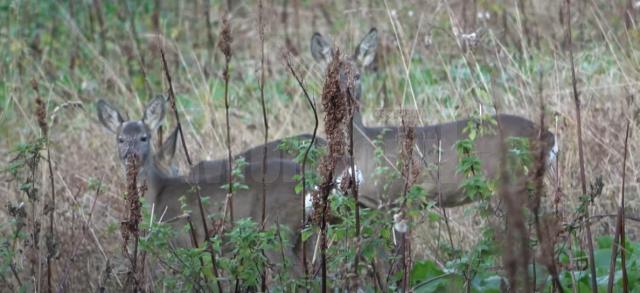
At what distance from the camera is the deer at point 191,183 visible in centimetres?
583

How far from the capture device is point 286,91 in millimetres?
8203

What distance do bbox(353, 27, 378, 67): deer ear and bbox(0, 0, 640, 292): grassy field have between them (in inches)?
8.9

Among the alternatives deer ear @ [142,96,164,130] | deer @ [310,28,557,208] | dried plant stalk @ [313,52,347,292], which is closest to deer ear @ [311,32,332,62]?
deer @ [310,28,557,208]

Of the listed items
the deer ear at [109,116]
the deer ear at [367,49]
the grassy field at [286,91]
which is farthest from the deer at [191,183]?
the deer ear at [367,49]

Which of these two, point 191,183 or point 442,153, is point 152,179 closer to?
point 442,153

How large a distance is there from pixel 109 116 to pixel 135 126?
195 millimetres

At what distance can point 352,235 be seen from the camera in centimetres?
370

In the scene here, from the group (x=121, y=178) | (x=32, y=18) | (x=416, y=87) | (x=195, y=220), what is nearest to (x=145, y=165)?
(x=121, y=178)

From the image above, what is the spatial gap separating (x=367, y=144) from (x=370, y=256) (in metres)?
3.99

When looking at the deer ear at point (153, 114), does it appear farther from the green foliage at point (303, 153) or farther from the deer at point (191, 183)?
the green foliage at point (303, 153)

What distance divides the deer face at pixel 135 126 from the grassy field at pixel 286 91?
18cm

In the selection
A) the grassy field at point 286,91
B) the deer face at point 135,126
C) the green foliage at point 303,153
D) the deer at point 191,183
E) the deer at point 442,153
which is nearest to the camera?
the green foliage at point 303,153

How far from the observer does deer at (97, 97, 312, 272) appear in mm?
5832

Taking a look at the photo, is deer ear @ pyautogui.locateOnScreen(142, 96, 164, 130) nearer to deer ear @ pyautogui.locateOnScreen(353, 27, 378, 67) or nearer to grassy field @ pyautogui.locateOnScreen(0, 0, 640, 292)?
grassy field @ pyautogui.locateOnScreen(0, 0, 640, 292)
